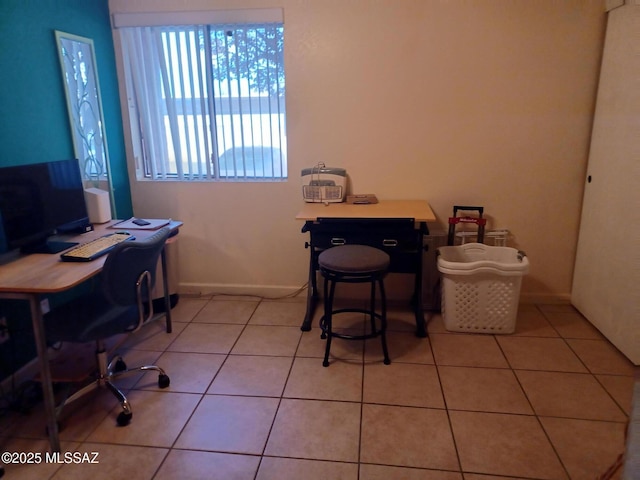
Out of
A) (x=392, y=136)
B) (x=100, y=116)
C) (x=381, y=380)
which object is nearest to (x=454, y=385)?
(x=381, y=380)

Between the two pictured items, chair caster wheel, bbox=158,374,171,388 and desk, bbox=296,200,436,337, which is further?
desk, bbox=296,200,436,337

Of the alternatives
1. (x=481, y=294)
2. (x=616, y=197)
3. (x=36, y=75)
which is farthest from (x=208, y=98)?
(x=616, y=197)

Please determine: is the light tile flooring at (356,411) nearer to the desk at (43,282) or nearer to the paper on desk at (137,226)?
the desk at (43,282)

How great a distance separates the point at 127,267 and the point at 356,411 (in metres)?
1.31

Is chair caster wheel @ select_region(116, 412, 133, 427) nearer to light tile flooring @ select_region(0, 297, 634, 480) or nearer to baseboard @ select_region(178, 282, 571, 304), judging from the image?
light tile flooring @ select_region(0, 297, 634, 480)

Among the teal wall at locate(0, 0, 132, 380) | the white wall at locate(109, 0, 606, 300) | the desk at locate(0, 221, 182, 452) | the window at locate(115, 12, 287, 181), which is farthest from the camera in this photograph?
the window at locate(115, 12, 287, 181)

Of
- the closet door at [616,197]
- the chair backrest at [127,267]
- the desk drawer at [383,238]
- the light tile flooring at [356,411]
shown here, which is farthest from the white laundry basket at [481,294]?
the chair backrest at [127,267]

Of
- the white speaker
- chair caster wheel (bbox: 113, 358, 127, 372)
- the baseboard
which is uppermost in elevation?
the white speaker

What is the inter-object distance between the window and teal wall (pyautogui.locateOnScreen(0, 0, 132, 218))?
393 mm

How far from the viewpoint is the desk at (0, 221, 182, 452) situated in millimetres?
1795

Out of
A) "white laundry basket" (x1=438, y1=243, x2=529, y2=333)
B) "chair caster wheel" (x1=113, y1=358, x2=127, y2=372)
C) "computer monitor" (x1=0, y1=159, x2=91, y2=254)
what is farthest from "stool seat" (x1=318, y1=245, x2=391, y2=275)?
"computer monitor" (x1=0, y1=159, x2=91, y2=254)

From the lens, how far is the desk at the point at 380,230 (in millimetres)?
2729

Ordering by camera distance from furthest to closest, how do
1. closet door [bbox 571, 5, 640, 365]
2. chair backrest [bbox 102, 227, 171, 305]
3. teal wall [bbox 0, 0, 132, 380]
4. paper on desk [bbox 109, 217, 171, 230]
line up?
paper on desk [bbox 109, 217, 171, 230]
closet door [bbox 571, 5, 640, 365]
teal wall [bbox 0, 0, 132, 380]
chair backrest [bbox 102, 227, 171, 305]

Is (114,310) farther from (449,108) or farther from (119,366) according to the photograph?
(449,108)
